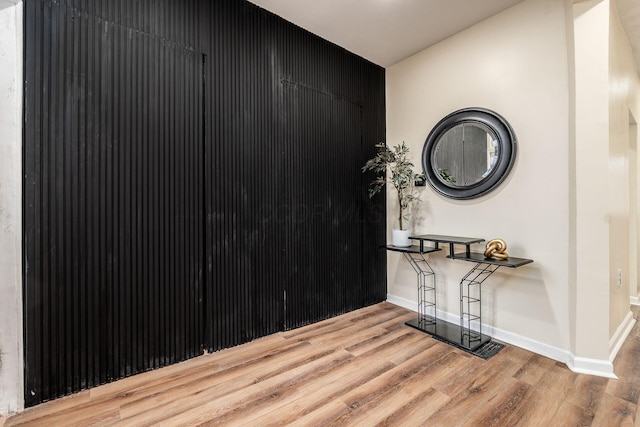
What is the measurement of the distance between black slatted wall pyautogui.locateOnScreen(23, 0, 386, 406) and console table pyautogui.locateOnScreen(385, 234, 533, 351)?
88cm

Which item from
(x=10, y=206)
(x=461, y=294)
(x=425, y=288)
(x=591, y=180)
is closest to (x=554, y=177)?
(x=591, y=180)

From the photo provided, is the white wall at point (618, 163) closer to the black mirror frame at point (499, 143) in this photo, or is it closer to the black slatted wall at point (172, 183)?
the black mirror frame at point (499, 143)

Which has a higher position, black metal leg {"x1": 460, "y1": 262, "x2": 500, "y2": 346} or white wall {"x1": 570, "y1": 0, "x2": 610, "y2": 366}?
white wall {"x1": 570, "y1": 0, "x2": 610, "y2": 366}

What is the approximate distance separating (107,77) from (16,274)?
4.39 feet

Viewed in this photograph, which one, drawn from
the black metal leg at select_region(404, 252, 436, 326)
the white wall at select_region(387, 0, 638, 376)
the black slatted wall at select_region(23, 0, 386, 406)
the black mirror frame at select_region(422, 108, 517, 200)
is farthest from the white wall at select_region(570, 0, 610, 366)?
the black slatted wall at select_region(23, 0, 386, 406)

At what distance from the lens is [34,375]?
175cm

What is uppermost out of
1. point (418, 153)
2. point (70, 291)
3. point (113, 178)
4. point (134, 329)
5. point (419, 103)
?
point (419, 103)

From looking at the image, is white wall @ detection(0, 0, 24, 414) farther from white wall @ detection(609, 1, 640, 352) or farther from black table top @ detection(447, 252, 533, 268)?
white wall @ detection(609, 1, 640, 352)

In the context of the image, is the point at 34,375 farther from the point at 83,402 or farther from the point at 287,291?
the point at 287,291

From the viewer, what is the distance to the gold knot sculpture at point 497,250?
8.16ft

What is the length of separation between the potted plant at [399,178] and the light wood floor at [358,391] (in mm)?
1154

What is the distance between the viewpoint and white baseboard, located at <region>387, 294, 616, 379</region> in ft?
7.00

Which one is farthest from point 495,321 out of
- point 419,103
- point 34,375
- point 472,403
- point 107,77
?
point 107,77

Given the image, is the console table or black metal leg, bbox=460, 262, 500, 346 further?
black metal leg, bbox=460, 262, 500, 346
